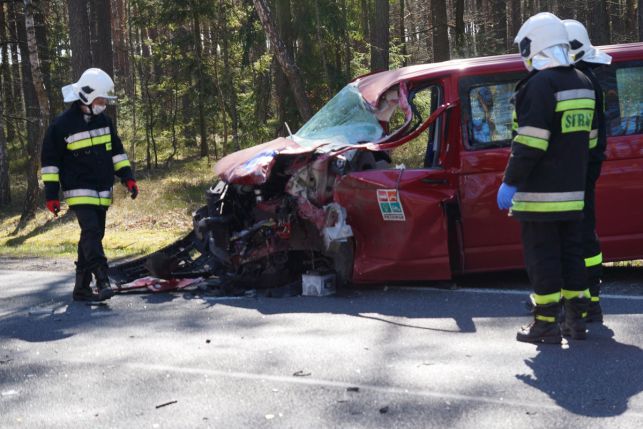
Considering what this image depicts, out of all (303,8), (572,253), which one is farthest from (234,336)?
(303,8)

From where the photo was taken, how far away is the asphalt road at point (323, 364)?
4.07 meters

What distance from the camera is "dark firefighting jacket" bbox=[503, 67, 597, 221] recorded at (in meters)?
4.86

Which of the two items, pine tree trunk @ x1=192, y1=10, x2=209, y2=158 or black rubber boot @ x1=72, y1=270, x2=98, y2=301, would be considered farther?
pine tree trunk @ x1=192, y1=10, x2=209, y2=158

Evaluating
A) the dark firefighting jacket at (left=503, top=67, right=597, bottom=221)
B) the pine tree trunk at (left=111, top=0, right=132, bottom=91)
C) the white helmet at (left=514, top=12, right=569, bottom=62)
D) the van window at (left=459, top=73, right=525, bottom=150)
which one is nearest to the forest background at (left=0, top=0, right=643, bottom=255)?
the pine tree trunk at (left=111, top=0, right=132, bottom=91)

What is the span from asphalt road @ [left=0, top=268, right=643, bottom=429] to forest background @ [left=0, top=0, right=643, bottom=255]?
5.77 meters

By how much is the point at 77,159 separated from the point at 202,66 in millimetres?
16715

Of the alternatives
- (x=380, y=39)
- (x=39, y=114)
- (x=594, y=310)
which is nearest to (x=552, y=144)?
(x=594, y=310)

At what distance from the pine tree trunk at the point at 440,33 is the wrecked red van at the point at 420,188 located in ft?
48.9

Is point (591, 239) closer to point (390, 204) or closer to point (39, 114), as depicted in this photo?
point (390, 204)

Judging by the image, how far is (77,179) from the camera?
7254 millimetres

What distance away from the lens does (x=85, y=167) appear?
23.9 ft

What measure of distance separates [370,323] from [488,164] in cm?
167

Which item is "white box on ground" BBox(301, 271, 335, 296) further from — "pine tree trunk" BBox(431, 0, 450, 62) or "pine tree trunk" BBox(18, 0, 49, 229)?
"pine tree trunk" BBox(431, 0, 450, 62)

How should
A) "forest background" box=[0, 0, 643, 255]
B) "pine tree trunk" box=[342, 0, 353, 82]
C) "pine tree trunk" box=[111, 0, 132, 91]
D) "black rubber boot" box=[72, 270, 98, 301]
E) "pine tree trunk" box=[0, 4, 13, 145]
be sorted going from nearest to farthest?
"black rubber boot" box=[72, 270, 98, 301] → "forest background" box=[0, 0, 643, 255] → "pine tree trunk" box=[342, 0, 353, 82] → "pine tree trunk" box=[0, 4, 13, 145] → "pine tree trunk" box=[111, 0, 132, 91]
